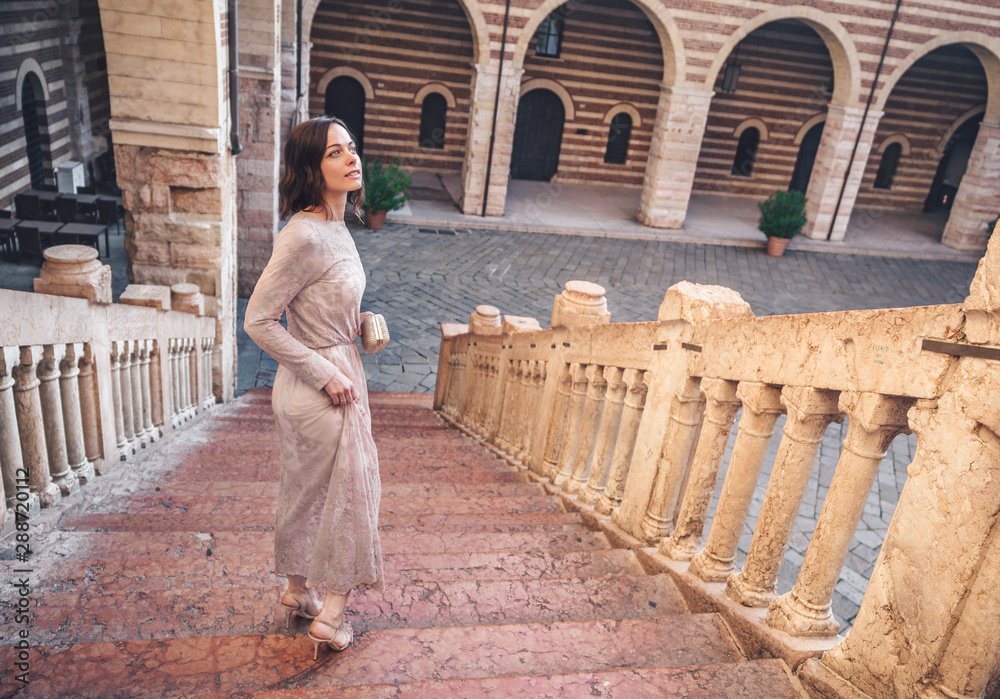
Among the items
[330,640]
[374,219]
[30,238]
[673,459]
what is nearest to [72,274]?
[330,640]

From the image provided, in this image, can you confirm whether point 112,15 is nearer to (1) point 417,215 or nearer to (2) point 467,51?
(1) point 417,215

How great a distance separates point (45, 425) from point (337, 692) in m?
2.26

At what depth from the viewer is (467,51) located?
18812mm

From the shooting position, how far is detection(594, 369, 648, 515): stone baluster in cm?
354

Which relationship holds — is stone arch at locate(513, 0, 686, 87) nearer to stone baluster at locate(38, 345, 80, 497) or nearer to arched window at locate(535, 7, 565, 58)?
arched window at locate(535, 7, 565, 58)

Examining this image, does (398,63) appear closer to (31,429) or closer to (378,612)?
(31,429)

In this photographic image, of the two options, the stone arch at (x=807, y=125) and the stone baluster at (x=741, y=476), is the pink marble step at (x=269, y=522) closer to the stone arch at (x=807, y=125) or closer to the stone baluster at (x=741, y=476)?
the stone baluster at (x=741, y=476)

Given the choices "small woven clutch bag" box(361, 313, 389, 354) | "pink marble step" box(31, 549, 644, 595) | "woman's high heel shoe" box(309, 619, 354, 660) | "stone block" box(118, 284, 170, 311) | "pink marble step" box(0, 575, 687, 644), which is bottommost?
"pink marble step" box(31, 549, 644, 595)

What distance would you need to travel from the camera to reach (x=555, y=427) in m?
4.69

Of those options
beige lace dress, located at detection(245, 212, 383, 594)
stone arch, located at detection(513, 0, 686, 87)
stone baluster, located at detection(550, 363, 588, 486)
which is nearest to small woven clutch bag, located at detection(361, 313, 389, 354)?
beige lace dress, located at detection(245, 212, 383, 594)

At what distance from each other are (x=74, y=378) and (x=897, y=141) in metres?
23.3

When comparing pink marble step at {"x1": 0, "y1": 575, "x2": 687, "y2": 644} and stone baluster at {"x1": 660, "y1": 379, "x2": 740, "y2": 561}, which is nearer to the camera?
pink marble step at {"x1": 0, "y1": 575, "x2": 687, "y2": 644}

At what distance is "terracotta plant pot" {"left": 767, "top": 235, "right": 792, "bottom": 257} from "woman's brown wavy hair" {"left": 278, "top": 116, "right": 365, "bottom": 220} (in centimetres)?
1519

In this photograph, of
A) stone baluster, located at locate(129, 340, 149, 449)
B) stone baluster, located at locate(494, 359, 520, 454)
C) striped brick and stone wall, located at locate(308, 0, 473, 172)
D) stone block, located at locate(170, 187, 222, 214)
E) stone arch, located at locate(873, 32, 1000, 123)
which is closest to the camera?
stone baluster, located at locate(129, 340, 149, 449)
